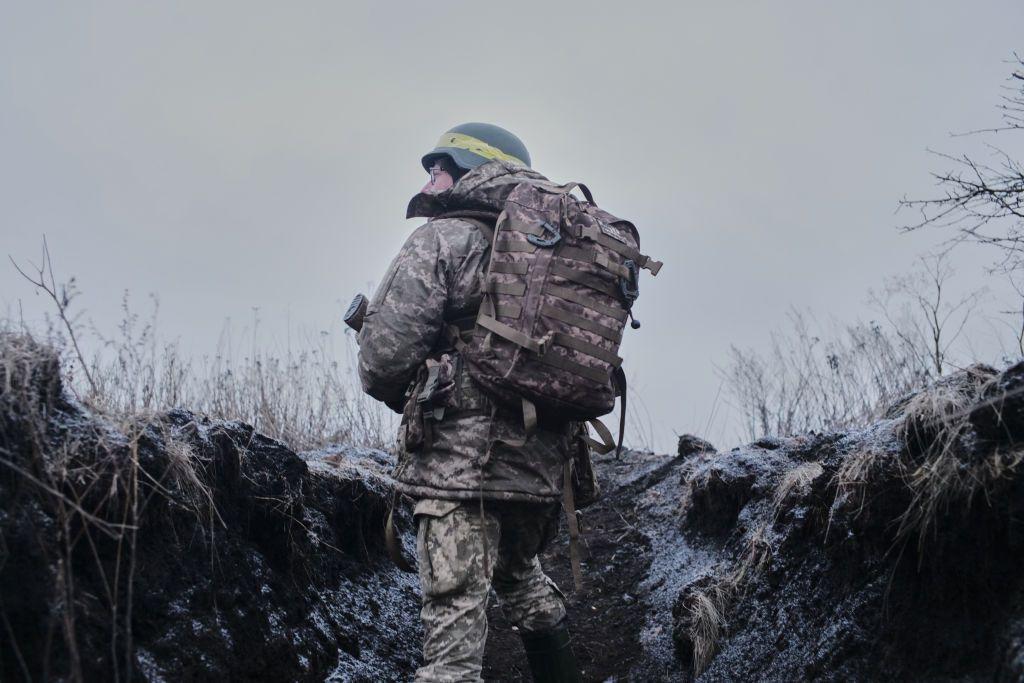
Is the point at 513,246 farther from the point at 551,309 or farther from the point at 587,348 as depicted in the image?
the point at 587,348

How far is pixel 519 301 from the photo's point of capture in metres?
2.83

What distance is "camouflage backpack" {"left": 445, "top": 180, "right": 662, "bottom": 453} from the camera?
2.78 m

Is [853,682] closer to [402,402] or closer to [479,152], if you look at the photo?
[402,402]

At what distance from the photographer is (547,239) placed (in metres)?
2.89

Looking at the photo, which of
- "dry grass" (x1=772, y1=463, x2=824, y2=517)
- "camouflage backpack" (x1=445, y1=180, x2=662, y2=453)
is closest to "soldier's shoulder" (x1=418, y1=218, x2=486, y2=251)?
"camouflage backpack" (x1=445, y1=180, x2=662, y2=453)

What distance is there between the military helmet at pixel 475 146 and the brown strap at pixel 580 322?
0.85m

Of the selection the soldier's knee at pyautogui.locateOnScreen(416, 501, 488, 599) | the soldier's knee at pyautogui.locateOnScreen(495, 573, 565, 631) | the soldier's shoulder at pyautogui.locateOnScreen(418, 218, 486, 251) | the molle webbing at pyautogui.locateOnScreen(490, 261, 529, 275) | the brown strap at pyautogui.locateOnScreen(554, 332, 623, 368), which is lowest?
the soldier's knee at pyautogui.locateOnScreen(495, 573, 565, 631)

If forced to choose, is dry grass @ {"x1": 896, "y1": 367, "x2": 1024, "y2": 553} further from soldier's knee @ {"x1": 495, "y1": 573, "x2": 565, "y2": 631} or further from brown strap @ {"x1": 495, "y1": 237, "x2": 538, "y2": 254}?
brown strap @ {"x1": 495, "y1": 237, "x2": 538, "y2": 254}

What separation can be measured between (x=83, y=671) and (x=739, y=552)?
2.95 meters

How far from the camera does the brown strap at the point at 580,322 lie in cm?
284

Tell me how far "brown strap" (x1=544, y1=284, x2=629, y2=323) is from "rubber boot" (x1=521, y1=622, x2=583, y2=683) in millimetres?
1275

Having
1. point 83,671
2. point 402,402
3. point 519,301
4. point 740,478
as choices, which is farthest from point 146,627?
point 740,478

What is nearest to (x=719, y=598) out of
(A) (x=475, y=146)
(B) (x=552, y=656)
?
(B) (x=552, y=656)

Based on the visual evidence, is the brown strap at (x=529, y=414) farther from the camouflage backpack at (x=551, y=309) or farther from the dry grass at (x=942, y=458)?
the dry grass at (x=942, y=458)
